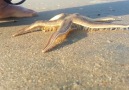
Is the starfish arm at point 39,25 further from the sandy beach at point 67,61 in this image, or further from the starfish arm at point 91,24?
the starfish arm at point 91,24

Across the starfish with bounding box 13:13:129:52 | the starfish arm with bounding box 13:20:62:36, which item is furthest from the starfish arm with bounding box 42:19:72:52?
the starfish arm with bounding box 13:20:62:36

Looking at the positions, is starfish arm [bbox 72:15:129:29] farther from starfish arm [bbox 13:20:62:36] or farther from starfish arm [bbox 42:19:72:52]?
starfish arm [bbox 13:20:62:36]

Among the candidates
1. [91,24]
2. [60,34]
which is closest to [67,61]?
[60,34]

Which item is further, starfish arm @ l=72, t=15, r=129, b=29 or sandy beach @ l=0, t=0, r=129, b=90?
starfish arm @ l=72, t=15, r=129, b=29

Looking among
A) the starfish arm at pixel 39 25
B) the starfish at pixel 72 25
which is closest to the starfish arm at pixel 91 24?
the starfish at pixel 72 25

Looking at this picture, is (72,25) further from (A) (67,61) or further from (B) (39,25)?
(A) (67,61)
